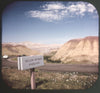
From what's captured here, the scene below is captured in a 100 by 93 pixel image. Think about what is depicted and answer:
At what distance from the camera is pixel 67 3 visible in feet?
12.2

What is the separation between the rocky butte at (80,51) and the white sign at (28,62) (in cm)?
58

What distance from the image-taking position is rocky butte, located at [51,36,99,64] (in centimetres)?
380

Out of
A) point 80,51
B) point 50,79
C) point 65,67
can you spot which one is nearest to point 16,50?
point 50,79

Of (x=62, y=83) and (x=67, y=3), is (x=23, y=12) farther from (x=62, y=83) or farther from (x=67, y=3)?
(x=62, y=83)

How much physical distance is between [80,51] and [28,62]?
1.43m

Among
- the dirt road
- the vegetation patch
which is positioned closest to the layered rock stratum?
the dirt road

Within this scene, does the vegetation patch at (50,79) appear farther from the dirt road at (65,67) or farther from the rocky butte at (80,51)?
the rocky butte at (80,51)

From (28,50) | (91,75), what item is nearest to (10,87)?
(28,50)

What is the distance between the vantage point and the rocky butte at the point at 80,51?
3797mm

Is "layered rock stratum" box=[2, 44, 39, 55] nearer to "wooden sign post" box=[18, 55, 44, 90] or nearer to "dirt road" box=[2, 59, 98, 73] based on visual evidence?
"dirt road" box=[2, 59, 98, 73]

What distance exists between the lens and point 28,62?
3266 mm

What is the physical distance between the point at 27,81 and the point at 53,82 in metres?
0.67

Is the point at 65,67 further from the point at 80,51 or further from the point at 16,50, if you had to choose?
the point at 16,50

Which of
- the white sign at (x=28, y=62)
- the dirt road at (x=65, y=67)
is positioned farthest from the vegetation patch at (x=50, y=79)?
the white sign at (x=28, y=62)
